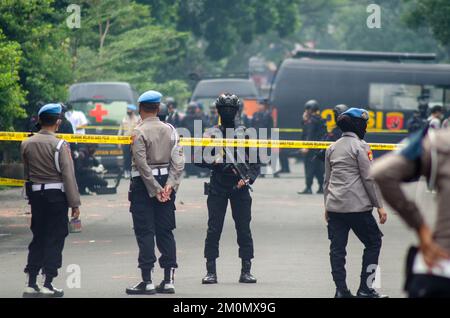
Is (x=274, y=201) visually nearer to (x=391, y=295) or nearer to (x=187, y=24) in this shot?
(x=391, y=295)

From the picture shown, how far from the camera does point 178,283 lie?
36.8ft

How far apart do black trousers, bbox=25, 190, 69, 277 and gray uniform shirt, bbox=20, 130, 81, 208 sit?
4.4 inches

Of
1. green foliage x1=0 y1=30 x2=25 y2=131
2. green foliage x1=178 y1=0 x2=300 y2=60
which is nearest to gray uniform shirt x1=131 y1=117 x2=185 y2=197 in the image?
green foliage x1=0 y1=30 x2=25 y2=131

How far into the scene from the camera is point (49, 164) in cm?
1030

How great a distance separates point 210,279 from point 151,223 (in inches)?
36.6

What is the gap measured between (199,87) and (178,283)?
80.8 ft

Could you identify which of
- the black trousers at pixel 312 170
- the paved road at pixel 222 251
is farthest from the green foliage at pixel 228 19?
the paved road at pixel 222 251

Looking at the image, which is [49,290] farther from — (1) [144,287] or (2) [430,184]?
(2) [430,184]

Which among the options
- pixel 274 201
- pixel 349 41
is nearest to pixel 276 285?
pixel 274 201

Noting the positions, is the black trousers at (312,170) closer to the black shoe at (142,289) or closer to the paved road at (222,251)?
the paved road at (222,251)

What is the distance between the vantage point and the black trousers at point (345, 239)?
10.1 m

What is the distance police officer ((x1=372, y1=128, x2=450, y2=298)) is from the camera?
5.61m

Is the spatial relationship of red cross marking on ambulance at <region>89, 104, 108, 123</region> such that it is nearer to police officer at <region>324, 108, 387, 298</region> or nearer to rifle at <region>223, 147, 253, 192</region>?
rifle at <region>223, 147, 253, 192</region>

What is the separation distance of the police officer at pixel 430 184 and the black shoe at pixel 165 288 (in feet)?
16.3
